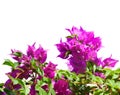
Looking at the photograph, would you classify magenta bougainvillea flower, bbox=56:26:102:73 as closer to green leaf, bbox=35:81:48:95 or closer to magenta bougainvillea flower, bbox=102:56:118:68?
magenta bougainvillea flower, bbox=102:56:118:68

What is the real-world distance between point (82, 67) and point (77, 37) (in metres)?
0.15

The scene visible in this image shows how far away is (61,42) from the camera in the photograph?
1872 mm

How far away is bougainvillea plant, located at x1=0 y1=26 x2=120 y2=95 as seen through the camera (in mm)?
1554

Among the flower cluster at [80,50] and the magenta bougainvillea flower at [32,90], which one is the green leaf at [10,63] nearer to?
the magenta bougainvillea flower at [32,90]

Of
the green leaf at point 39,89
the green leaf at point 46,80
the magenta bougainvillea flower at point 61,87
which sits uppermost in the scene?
the magenta bougainvillea flower at point 61,87

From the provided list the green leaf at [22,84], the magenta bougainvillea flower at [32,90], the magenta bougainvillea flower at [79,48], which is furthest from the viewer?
the magenta bougainvillea flower at [79,48]

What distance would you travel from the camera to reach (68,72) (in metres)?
1.65

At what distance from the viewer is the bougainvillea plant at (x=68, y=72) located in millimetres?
1554

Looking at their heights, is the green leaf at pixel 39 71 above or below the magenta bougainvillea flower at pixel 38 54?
below

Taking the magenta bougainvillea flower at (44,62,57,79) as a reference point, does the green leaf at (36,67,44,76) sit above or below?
below

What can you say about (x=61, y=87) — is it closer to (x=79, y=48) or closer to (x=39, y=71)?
(x=39, y=71)

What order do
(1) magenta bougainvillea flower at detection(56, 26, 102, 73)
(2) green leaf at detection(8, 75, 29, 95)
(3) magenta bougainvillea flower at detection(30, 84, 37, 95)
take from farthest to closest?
(1) magenta bougainvillea flower at detection(56, 26, 102, 73)
(3) magenta bougainvillea flower at detection(30, 84, 37, 95)
(2) green leaf at detection(8, 75, 29, 95)

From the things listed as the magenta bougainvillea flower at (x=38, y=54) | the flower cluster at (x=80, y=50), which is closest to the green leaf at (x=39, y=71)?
the magenta bougainvillea flower at (x=38, y=54)

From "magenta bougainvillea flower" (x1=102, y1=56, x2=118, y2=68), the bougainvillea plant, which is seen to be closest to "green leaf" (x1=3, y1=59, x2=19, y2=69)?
the bougainvillea plant
